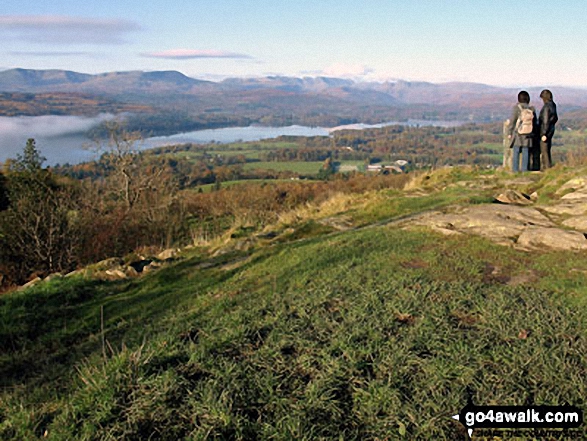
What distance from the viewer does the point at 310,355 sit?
12.6 ft

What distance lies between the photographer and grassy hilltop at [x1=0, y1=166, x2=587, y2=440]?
3.13 meters

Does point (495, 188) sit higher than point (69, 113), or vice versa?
point (69, 113)

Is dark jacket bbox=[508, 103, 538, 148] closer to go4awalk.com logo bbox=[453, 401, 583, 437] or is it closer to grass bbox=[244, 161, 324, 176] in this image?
go4awalk.com logo bbox=[453, 401, 583, 437]

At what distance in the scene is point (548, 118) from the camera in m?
12.4

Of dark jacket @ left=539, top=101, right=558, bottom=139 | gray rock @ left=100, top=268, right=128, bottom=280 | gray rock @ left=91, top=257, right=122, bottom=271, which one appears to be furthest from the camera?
dark jacket @ left=539, top=101, right=558, bottom=139

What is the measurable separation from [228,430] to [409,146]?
74.9m

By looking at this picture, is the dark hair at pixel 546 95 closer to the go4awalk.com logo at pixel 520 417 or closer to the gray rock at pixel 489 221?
the gray rock at pixel 489 221

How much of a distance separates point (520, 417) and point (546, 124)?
11.7 m

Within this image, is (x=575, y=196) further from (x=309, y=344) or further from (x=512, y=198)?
(x=309, y=344)

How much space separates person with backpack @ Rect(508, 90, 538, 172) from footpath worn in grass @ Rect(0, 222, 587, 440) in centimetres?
758

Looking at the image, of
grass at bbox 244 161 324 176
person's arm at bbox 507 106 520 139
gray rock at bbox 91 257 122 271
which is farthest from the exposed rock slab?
grass at bbox 244 161 324 176

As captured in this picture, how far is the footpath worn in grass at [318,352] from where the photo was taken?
3.11 m

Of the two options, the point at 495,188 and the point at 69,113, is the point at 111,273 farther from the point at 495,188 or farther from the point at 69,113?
the point at 69,113

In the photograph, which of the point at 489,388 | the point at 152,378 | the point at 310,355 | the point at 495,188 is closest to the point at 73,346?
the point at 152,378
